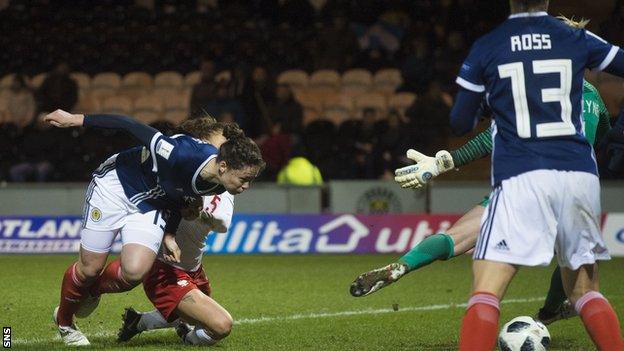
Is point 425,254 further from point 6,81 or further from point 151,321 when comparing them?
point 6,81

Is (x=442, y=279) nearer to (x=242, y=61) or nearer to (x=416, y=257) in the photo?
(x=416, y=257)

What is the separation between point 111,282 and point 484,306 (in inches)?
110

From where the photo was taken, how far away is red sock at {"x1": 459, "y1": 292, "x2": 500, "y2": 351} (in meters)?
4.56

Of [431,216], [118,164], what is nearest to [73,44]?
[431,216]

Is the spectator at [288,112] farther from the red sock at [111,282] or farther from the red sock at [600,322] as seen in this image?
the red sock at [600,322]

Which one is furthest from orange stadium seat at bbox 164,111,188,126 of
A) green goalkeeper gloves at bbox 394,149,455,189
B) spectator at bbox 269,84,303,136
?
green goalkeeper gloves at bbox 394,149,455,189

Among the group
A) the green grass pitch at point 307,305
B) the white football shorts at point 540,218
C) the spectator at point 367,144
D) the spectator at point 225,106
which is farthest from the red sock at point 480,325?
the spectator at point 225,106

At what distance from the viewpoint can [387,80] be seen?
17.2 metres

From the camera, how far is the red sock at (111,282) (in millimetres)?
6574

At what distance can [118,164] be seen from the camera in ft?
22.1

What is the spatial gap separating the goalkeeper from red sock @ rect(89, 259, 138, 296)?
1.49 m

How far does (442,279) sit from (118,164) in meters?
4.89

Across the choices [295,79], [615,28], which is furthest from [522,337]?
[295,79]

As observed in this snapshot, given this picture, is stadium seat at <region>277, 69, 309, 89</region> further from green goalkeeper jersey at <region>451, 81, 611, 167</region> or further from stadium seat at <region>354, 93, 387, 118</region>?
green goalkeeper jersey at <region>451, 81, 611, 167</region>
